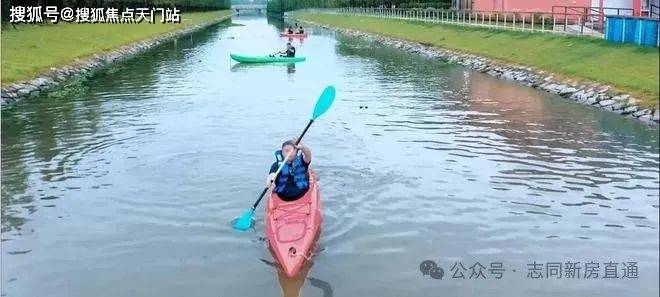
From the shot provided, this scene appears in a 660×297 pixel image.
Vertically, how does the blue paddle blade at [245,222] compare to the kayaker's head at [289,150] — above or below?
below

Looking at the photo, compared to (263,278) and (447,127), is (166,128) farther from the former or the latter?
(263,278)

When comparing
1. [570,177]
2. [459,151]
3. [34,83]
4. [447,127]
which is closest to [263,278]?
[570,177]

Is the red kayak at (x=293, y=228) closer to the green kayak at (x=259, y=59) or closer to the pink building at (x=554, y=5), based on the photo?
the pink building at (x=554, y=5)

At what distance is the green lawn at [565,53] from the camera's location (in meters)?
20.2

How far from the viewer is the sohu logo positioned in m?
9.45

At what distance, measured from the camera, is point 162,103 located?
24.3 m

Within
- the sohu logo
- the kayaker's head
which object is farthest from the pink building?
the sohu logo

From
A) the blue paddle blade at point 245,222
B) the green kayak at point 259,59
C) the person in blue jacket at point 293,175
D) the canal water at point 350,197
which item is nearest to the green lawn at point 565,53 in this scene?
the canal water at point 350,197

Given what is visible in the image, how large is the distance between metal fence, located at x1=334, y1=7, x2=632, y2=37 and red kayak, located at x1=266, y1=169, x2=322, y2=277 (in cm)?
2403

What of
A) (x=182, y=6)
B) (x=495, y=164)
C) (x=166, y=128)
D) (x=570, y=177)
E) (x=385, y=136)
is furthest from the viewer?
(x=182, y=6)

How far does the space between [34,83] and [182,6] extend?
10128cm

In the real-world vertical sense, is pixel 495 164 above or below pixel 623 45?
below

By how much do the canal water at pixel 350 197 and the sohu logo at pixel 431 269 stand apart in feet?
0.11

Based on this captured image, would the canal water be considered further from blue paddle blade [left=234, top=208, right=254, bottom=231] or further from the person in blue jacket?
the person in blue jacket
